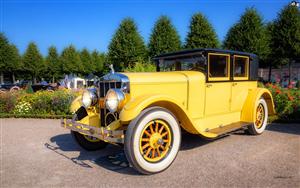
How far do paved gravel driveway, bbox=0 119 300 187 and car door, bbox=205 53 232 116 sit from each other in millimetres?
740

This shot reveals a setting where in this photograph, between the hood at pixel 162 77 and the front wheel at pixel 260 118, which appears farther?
the front wheel at pixel 260 118

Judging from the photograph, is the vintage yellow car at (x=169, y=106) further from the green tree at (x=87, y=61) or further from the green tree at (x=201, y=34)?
the green tree at (x=87, y=61)

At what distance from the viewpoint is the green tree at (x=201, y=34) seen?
18391 millimetres

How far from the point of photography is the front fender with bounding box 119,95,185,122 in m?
3.45

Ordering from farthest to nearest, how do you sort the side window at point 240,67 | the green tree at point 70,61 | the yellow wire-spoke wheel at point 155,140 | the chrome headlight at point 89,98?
the green tree at point 70,61 < the side window at point 240,67 < the chrome headlight at point 89,98 < the yellow wire-spoke wheel at point 155,140

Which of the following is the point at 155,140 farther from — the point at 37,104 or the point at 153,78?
the point at 37,104

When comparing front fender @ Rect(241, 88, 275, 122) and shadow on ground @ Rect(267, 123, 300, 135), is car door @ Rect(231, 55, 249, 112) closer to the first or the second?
front fender @ Rect(241, 88, 275, 122)

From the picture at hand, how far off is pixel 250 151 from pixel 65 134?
4.25 metres

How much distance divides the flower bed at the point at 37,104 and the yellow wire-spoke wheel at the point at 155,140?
572 cm

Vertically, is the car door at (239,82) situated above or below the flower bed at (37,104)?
above

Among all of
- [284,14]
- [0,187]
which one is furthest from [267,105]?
[284,14]

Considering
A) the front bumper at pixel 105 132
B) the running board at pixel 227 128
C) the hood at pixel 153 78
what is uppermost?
the hood at pixel 153 78

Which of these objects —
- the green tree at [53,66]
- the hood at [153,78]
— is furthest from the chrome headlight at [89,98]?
the green tree at [53,66]

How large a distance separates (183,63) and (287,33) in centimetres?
1733
